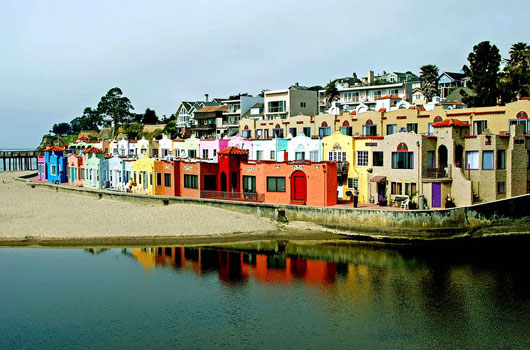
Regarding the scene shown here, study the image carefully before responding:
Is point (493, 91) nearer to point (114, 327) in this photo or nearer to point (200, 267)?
point (200, 267)

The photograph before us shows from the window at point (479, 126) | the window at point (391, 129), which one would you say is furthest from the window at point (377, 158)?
the window at point (479, 126)

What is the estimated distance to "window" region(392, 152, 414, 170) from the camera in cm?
4697

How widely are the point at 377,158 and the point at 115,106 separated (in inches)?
4614

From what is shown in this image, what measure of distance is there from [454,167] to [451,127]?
343 cm

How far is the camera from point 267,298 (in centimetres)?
3091

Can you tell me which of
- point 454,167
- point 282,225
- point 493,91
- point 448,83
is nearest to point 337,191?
point 282,225

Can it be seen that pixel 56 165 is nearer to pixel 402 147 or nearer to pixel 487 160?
pixel 402 147

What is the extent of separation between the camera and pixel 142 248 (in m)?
43.1

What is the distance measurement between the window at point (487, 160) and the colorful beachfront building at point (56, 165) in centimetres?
5900

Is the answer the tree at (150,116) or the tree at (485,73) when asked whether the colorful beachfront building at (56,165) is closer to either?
the tree at (150,116)

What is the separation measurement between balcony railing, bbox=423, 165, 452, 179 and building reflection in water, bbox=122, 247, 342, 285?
13.4 meters

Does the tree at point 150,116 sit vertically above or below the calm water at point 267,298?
above

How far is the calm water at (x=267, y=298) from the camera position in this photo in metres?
25.5

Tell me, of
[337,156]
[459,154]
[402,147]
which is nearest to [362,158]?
[337,156]
